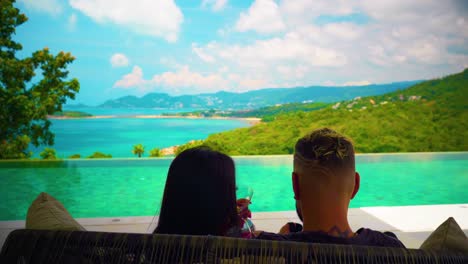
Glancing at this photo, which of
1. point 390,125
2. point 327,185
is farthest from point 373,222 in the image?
point 390,125

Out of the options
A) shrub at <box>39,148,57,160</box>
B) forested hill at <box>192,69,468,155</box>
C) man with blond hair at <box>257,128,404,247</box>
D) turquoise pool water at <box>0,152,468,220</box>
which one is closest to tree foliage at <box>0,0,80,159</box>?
shrub at <box>39,148,57,160</box>

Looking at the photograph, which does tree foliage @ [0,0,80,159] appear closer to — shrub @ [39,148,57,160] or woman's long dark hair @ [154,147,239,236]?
shrub @ [39,148,57,160]

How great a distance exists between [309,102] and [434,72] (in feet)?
13.9

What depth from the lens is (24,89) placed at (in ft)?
29.1

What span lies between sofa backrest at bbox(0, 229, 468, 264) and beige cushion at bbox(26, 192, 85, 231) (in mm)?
149

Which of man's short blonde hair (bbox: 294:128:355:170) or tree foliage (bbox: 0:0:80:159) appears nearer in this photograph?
man's short blonde hair (bbox: 294:128:355:170)

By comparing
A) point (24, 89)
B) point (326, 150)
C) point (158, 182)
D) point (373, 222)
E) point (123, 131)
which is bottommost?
point (158, 182)

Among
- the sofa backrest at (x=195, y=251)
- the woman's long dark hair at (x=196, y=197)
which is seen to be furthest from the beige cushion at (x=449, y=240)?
the woman's long dark hair at (x=196, y=197)

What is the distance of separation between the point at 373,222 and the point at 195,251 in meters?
2.68

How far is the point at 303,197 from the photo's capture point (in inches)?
38.7

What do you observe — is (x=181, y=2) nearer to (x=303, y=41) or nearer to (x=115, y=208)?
(x=303, y=41)

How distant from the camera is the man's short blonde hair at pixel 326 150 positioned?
0.96m

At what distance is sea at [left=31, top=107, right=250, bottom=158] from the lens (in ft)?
39.1

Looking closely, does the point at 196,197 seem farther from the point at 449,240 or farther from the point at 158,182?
the point at 158,182
